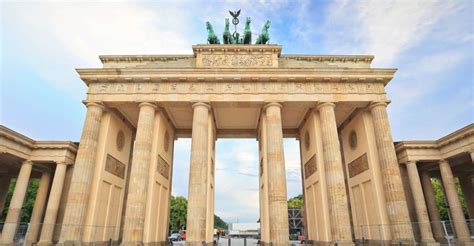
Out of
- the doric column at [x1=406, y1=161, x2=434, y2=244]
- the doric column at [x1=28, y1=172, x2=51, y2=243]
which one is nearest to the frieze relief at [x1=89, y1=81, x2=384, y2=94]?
the doric column at [x1=406, y1=161, x2=434, y2=244]

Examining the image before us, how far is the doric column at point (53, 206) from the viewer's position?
1620 cm

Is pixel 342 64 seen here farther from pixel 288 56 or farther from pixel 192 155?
pixel 192 155

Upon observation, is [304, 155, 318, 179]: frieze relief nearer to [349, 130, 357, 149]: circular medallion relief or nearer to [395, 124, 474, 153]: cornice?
[349, 130, 357, 149]: circular medallion relief

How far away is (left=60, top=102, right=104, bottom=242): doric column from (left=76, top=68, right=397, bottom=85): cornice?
7.75 ft

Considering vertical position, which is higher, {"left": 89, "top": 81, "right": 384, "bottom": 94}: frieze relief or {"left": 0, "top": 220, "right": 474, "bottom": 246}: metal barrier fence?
{"left": 89, "top": 81, "right": 384, "bottom": 94}: frieze relief

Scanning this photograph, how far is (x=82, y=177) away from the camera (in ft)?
55.5

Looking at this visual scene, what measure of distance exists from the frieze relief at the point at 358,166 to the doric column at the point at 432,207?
5.06 m

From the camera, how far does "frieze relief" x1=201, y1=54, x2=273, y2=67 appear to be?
2038 cm

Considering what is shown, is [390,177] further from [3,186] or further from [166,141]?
[3,186]

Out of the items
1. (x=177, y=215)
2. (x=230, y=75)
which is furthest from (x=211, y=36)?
(x=177, y=215)

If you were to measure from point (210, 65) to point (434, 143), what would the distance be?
17291 millimetres

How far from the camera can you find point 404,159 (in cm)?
1964

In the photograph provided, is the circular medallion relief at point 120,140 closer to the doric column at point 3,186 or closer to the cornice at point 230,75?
the cornice at point 230,75

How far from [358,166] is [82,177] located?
1926 cm
